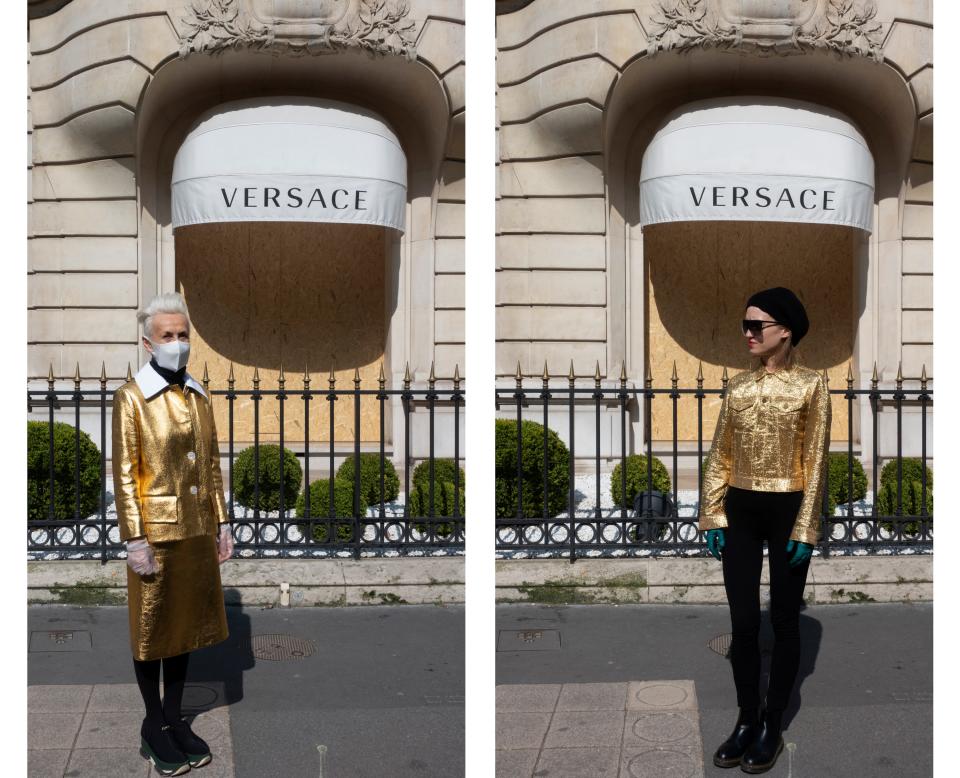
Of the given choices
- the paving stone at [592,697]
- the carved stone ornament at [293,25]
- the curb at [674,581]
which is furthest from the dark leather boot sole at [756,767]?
the carved stone ornament at [293,25]

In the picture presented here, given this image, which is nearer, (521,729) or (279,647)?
(521,729)

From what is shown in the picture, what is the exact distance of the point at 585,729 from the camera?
4.99 metres

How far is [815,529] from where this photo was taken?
4629 millimetres

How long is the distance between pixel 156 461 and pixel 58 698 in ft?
5.64

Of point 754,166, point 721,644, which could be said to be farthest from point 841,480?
point 754,166

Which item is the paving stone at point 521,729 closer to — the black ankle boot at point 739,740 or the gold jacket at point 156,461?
the black ankle boot at point 739,740

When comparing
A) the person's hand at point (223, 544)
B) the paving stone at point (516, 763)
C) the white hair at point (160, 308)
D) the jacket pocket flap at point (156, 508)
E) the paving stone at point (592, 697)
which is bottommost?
the paving stone at point (516, 763)

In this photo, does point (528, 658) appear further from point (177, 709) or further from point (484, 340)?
point (484, 340)

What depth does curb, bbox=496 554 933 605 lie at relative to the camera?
7.42 metres

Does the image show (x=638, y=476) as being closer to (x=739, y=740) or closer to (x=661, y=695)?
(x=661, y=695)

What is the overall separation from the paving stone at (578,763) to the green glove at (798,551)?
3.91 ft

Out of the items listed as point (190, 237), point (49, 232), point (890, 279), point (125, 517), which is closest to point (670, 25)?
point (890, 279)

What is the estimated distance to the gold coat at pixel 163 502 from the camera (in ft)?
15.0

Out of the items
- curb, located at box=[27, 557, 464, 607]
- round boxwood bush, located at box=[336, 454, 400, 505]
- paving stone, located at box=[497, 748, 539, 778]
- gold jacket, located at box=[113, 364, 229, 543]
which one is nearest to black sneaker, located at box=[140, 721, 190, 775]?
gold jacket, located at box=[113, 364, 229, 543]
